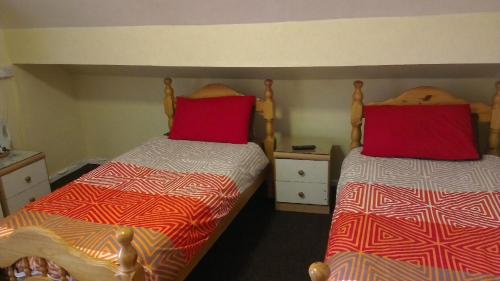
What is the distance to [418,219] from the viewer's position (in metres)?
1.65

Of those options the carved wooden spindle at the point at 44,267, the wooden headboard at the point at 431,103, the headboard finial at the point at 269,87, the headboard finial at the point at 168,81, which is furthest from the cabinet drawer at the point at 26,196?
the wooden headboard at the point at 431,103

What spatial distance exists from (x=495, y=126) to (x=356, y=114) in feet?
2.81

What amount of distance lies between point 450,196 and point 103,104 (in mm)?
2980

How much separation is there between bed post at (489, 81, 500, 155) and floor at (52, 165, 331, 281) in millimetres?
1167

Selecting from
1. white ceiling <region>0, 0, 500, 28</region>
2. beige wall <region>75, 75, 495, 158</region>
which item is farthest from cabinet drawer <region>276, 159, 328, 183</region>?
white ceiling <region>0, 0, 500, 28</region>

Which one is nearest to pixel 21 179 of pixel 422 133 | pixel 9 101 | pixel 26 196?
pixel 26 196

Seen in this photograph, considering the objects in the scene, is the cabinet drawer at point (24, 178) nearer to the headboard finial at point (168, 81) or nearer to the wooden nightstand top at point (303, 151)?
the headboard finial at point (168, 81)

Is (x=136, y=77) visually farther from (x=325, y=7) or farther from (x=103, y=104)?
(x=325, y=7)

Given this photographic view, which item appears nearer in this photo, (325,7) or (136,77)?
(325,7)

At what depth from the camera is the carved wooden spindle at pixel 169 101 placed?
312cm

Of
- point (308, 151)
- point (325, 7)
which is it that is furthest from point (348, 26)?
point (308, 151)

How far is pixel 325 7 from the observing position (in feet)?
7.36

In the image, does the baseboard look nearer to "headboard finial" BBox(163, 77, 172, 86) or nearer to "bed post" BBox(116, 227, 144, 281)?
"headboard finial" BBox(163, 77, 172, 86)

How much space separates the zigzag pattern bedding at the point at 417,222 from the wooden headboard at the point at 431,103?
0.25 meters
